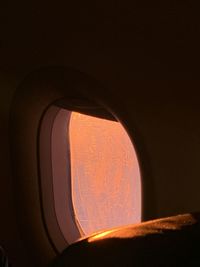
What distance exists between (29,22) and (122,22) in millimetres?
401

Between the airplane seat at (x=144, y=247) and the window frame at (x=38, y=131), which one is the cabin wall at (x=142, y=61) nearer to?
the window frame at (x=38, y=131)

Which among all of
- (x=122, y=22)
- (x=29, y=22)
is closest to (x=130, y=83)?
(x=122, y=22)

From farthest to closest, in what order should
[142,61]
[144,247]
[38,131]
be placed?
1. [38,131]
2. [142,61]
3. [144,247]

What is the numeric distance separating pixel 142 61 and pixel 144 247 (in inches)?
43.7

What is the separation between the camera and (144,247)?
68 centimetres

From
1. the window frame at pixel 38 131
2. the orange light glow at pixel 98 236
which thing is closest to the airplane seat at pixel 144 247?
the orange light glow at pixel 98 236

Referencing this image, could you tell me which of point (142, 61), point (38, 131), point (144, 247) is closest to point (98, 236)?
point (144, 247)

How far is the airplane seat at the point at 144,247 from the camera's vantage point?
0.66 meters

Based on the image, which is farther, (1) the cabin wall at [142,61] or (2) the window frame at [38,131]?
(2) the window frame at [38,131]

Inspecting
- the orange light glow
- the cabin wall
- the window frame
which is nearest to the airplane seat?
the orange light glow

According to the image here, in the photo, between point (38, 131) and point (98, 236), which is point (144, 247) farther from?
point (38, 131)

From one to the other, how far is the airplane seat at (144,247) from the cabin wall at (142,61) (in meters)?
0.96

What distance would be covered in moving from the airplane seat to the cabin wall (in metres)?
0.96

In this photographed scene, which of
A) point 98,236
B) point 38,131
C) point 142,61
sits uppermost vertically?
point 142,61
